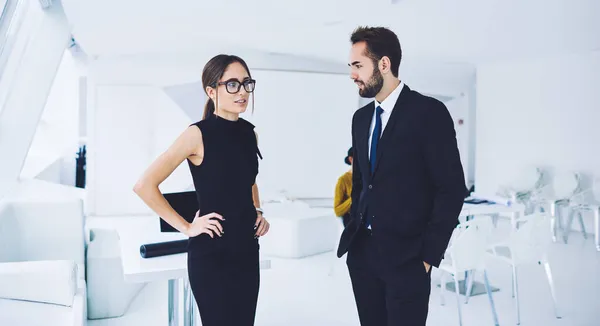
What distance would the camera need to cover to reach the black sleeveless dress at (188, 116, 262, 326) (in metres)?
1.78

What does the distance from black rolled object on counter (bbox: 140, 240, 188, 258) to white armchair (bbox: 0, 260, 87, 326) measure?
0.62 metres

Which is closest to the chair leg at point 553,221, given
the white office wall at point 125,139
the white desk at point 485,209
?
the white desk at point 485,209

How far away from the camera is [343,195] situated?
14.8 ft

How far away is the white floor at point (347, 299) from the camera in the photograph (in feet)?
12.4

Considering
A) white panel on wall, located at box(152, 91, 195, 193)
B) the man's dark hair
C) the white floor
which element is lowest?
the white floor

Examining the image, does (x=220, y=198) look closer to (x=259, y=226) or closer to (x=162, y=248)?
(x=259, y=226)

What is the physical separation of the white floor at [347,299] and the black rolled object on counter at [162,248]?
4.59ft

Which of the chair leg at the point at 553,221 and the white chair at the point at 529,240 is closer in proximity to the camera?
the white chair at the point at 529,240

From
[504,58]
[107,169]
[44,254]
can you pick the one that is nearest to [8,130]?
[44,254]

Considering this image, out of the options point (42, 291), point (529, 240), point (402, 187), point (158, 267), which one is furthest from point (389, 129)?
point (529, 240)

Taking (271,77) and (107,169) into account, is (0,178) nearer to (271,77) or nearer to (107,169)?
(107,169)

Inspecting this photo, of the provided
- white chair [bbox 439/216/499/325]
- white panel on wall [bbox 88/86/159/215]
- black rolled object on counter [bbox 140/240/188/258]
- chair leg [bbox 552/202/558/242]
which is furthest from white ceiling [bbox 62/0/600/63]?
black rolled object on counter [bbox 140/240/188/258]

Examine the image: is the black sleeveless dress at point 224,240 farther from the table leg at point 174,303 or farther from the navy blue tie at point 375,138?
the table leg at point 174,303

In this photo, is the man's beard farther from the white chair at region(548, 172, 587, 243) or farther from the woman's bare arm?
the white chair at region(548, 172, 587, 243)
